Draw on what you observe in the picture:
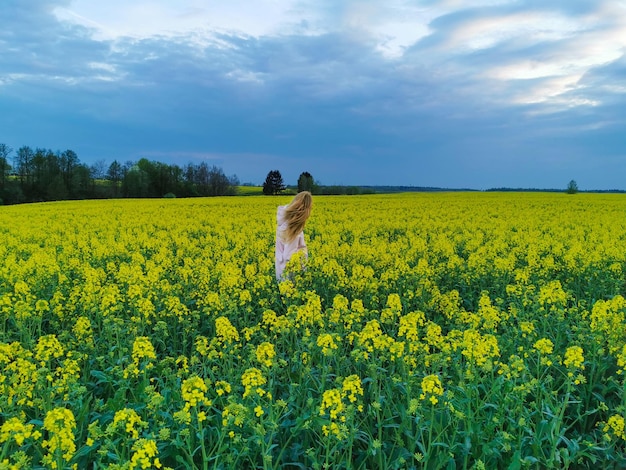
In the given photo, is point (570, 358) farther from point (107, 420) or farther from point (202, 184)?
point (202, 184)

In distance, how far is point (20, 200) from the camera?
6531cm

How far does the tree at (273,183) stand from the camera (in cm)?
7455

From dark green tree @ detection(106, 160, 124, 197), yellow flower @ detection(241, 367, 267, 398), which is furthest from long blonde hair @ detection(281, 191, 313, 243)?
dark green tree @ detection(106, 160, 124, 197)

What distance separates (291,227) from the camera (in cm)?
976

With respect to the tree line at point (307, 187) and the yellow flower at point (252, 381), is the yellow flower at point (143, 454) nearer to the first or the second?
the yellow flower at point (252, 381)

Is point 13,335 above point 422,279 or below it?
below

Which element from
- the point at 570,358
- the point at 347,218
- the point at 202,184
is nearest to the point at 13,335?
the point at 570,358

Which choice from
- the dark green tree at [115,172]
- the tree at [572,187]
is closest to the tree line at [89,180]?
the dark green tree at [115,172]

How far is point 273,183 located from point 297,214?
66083 mm

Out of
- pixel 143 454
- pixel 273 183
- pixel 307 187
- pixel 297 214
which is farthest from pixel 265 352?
pixel 273 183

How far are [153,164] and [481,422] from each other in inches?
3390

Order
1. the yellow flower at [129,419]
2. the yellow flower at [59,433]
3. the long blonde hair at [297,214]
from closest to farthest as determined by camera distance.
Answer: the yellow flower at [59,433] < the yellow flower at [129,419] < the long blonde hair at [297,214]

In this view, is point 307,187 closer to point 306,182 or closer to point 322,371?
point 306,182

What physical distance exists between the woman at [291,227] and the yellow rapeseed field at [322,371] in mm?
540
